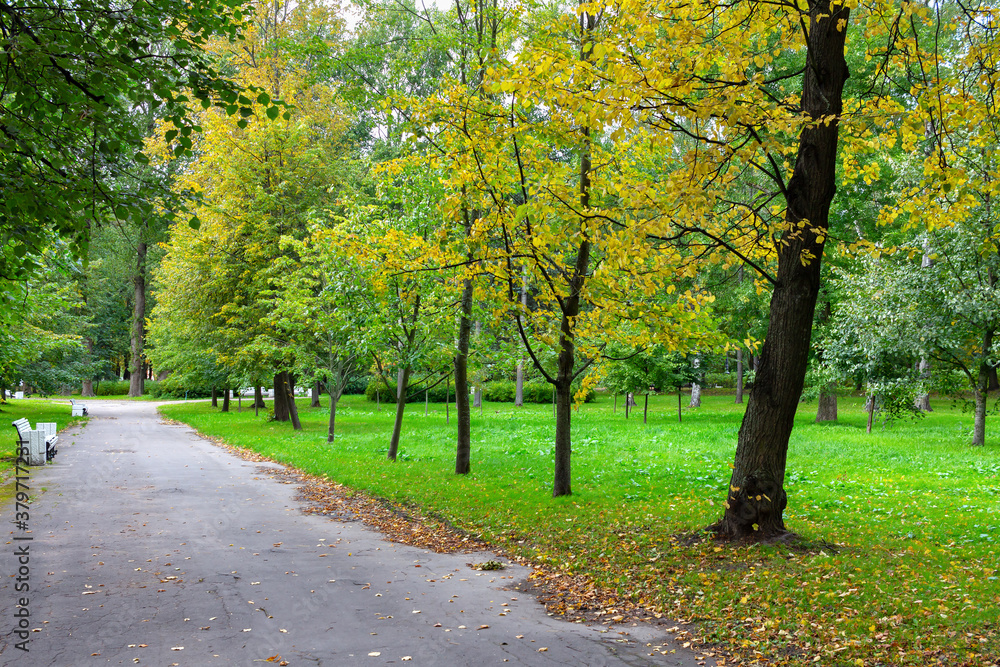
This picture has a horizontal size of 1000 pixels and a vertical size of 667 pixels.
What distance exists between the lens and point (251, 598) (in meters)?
5.78

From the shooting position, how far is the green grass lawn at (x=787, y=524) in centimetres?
488

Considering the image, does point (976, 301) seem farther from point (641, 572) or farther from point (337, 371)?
point (337, 371)

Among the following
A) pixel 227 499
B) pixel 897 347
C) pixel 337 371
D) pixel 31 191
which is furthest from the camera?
pixel 337 371

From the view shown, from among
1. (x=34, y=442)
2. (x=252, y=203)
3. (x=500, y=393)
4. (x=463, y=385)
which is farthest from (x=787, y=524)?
(x=500, y=393)

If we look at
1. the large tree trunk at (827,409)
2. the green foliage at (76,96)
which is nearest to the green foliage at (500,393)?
the large tree trunk at (827,409)

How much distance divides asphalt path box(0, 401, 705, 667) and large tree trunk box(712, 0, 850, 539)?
218 centimetres

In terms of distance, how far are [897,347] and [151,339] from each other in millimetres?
32460

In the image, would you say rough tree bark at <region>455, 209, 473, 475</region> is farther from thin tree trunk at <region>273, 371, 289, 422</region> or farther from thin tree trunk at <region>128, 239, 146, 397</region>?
thin tree trunk at <region>128, 239, 146, 397</region>

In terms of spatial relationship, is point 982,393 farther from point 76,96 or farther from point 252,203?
point 252,203

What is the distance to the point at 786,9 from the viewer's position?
6586mm

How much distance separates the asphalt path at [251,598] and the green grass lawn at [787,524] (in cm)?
78

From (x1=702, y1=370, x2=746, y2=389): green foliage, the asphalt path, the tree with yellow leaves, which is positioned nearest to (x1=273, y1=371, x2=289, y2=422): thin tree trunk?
the tree with yellow leaves

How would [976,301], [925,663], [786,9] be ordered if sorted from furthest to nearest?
1. [976,301]
2. [786,9]
3. [925,663]

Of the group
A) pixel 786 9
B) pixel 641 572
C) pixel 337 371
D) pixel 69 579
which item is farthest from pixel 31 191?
pixel 337 371
